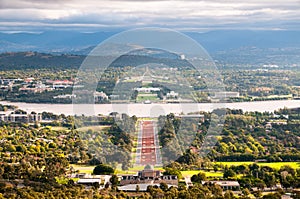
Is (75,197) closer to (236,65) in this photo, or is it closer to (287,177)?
(287,177)

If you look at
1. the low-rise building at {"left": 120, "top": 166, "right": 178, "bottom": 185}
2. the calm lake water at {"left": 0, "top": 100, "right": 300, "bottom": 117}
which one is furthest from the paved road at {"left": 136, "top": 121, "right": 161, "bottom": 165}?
the calm lake water at {"left": 0, "top": 100, "right": 300, "bottom": 117}

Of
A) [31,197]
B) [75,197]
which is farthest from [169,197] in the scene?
[31,197]

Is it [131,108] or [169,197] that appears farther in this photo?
[131,108]

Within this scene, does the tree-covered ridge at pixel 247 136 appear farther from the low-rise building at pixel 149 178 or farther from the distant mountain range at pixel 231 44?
the distant mountain range at pixel 231 44

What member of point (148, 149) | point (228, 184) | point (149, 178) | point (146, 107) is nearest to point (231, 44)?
point (146, 107)

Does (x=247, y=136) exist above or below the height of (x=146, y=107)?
below

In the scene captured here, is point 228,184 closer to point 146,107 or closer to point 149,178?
point 149,178
